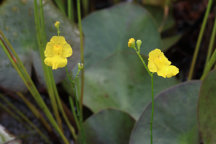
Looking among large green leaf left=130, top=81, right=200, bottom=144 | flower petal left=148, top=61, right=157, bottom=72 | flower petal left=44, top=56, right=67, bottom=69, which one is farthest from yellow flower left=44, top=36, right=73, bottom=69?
large green leaf left=130, top=81, right=200, bottom=144

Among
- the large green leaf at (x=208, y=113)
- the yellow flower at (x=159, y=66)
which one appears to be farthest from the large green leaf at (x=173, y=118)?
the yellow flower at (x=159, y=66)

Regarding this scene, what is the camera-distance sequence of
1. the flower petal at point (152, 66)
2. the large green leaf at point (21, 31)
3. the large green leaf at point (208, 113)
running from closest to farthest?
the flower petal at point (152, 66) → the large green leaf at point (208, 113) → the large green leaf at point (21, 31)

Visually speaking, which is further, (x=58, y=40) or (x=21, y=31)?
(x=21, y=31)

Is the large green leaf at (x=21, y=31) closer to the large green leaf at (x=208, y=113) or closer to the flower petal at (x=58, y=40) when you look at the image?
the flower petal at (x=58, y=40)

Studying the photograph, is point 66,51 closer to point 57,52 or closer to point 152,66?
point 57,52

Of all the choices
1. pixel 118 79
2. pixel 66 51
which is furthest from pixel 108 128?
pixel 66 51

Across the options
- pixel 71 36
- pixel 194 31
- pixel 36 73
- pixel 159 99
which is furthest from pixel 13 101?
pixel 194 31

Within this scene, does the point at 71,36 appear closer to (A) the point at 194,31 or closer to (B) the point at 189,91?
(B) the point at 189,91
